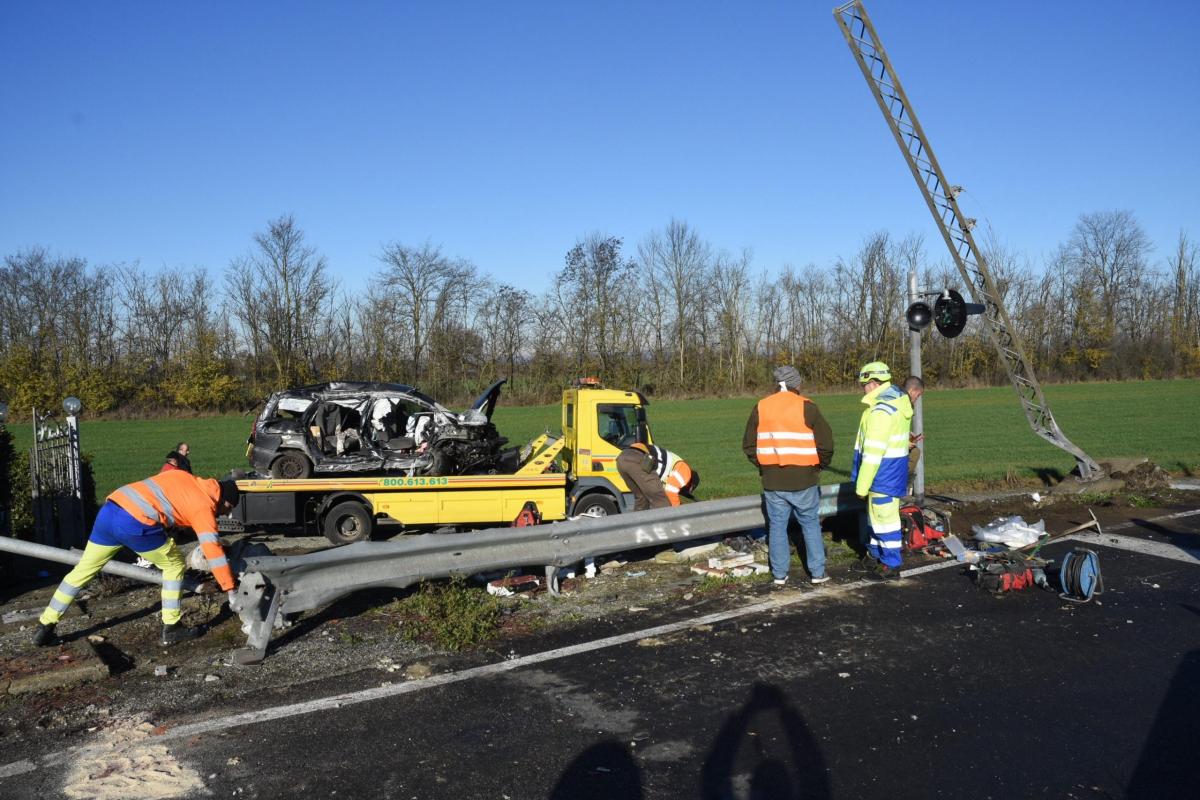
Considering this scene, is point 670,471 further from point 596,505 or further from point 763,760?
point 763,760

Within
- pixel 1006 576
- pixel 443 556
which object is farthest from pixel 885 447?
pixel 443 556

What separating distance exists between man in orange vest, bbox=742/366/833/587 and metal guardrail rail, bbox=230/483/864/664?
77 cm

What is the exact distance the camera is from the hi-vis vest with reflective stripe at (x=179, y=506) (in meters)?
6.27

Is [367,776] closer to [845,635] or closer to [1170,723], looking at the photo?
[845,635]

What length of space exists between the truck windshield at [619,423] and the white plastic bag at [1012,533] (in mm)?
4496

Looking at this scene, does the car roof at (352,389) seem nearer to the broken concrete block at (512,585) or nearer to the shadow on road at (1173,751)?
the broken concrete block at (512,585)

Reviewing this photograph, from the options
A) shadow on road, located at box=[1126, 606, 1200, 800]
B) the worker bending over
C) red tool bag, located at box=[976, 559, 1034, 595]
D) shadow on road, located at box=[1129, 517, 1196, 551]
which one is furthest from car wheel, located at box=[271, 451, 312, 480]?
shadow on road, located at box=[1129, 517, 1196, 551]

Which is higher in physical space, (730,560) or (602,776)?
(730,560)

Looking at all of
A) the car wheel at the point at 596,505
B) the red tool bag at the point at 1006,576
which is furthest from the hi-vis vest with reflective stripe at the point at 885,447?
the car wheel at the point at 596,505

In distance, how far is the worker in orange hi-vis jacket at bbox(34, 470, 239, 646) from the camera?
6.19 m

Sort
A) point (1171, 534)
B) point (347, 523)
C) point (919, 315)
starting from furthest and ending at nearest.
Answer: point (347, 523) → point (919, 315) → point (1171, 534)

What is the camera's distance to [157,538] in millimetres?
6363

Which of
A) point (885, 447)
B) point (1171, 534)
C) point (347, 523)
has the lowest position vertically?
point (1171, 534)

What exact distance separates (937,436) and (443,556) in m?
22.4
